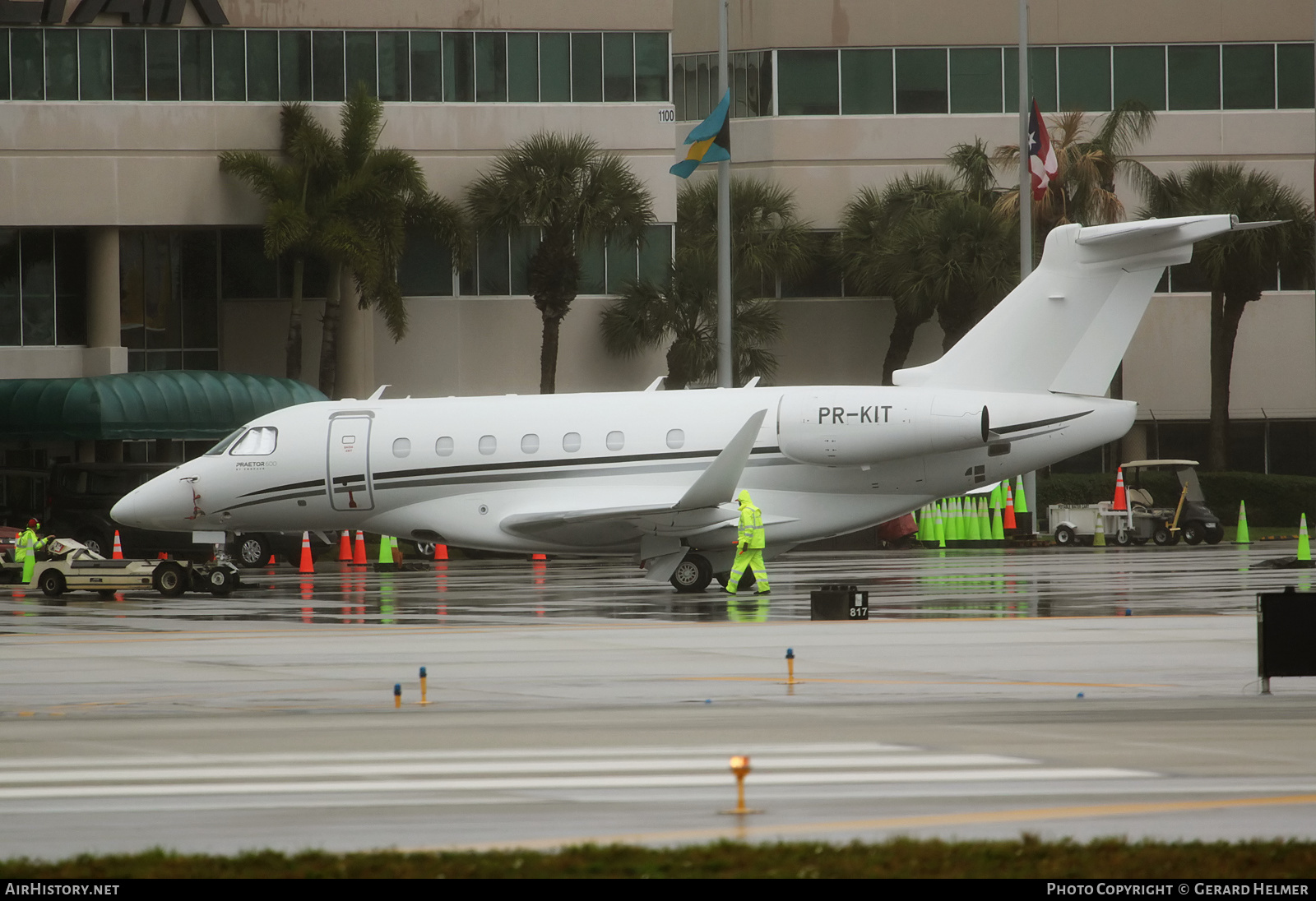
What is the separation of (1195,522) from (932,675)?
25.5 meters

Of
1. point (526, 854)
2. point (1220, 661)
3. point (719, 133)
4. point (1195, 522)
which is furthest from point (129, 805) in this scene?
point (1195, 522)

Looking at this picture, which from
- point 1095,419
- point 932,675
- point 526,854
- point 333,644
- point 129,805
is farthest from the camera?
point 1095,419

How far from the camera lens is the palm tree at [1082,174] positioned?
47188mm

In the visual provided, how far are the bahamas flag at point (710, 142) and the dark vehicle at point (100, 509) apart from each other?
1219 centimetres

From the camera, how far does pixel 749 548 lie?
23.3 m

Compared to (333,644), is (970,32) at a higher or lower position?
higher

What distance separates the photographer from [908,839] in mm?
7781

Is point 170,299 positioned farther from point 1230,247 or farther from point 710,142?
point 1230,247

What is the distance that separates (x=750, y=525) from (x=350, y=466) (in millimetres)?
7221

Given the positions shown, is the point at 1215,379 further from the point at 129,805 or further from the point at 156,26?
the point at 129,805

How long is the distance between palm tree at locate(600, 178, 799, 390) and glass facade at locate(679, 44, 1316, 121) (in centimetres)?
407

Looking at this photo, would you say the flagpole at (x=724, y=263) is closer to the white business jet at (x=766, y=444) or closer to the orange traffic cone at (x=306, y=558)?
the orange traffic cone at (x=306, y=558)

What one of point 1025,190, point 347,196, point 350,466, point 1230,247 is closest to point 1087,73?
point 1230,247

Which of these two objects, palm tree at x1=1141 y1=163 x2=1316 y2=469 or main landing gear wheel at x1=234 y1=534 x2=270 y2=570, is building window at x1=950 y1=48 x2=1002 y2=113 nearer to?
palm tree at x1=1141 y1=163 x2=1316 y2=469
